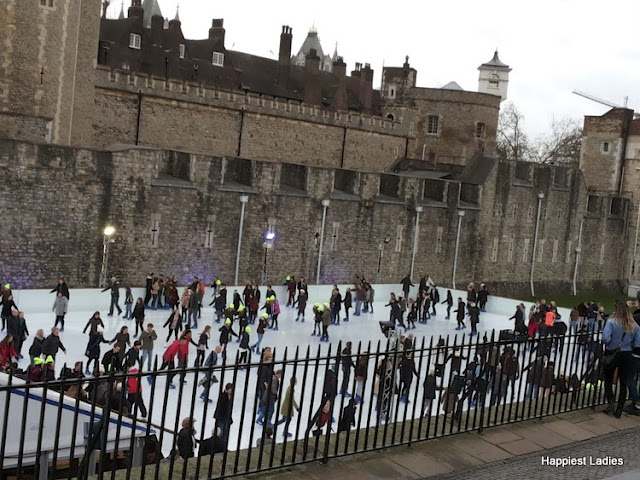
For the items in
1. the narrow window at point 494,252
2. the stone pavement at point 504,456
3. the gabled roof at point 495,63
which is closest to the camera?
the stone pavement at point 504,456

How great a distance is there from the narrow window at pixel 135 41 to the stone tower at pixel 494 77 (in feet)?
137

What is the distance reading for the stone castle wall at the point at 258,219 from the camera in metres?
24.9

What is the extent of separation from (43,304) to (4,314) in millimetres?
3130

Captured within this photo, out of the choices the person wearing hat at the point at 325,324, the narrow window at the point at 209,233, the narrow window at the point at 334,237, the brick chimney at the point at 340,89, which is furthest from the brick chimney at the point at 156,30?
the person wearing hat at the point at 325,324

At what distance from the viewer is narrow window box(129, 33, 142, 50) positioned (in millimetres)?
39312

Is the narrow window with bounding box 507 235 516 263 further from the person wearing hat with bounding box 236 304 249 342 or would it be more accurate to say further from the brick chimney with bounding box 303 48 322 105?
the person wearing hat with bounding box 236 304 249 342

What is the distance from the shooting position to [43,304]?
2116cm

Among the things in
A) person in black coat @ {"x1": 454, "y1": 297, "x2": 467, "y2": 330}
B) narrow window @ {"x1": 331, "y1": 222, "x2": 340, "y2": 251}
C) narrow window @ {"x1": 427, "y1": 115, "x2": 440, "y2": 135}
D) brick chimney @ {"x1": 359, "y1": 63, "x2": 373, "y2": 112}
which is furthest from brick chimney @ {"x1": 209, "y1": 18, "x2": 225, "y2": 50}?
person in black coat @ {"x1": 454, "y1": 297, "x2": 467, "y2": 330}

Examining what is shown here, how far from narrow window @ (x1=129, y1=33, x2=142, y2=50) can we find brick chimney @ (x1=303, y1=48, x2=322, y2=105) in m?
9.60

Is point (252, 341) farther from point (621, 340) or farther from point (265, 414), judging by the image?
point (265, 414)

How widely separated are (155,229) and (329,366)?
1417 cm

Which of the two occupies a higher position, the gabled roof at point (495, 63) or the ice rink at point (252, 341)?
the gabled roof at point (495, 63)

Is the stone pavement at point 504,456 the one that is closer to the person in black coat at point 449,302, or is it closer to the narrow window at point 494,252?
the person in black coat at point 449,302

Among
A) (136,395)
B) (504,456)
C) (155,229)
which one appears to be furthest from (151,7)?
(136,395)
